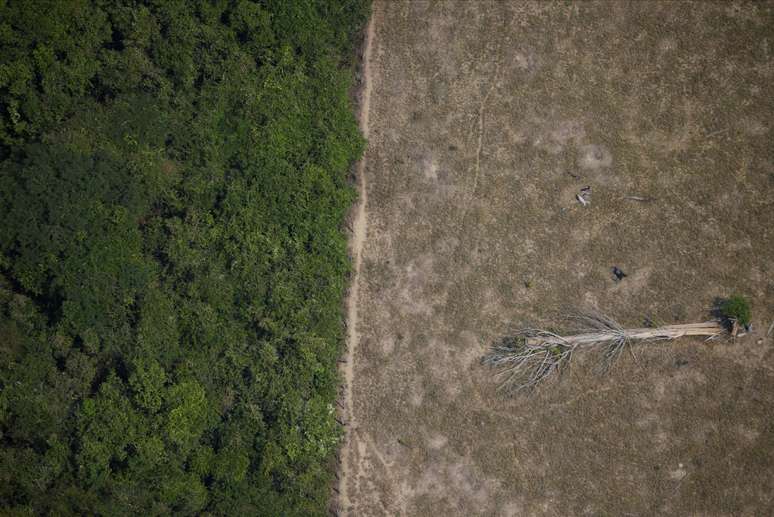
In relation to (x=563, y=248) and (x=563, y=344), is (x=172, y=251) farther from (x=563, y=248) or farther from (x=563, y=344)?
(x=563, y=344)

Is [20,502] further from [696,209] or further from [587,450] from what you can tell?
[696,209]

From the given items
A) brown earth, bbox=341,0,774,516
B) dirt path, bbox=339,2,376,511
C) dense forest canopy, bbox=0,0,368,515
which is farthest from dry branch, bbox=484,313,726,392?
dense forest canopy, bbox=0,0,368,515

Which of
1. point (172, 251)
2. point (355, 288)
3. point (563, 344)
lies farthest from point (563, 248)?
point (172, 251)

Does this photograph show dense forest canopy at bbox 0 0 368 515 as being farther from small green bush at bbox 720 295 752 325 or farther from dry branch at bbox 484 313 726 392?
small green bush at bbox 720 295 752 325

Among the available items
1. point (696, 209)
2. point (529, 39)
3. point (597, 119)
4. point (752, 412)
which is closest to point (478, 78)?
point (529, 39)

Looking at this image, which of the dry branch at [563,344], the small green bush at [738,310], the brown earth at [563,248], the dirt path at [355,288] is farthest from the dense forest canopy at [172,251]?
the small green bush at [738,310]

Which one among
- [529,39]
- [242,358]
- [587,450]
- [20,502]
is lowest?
[20,502]
